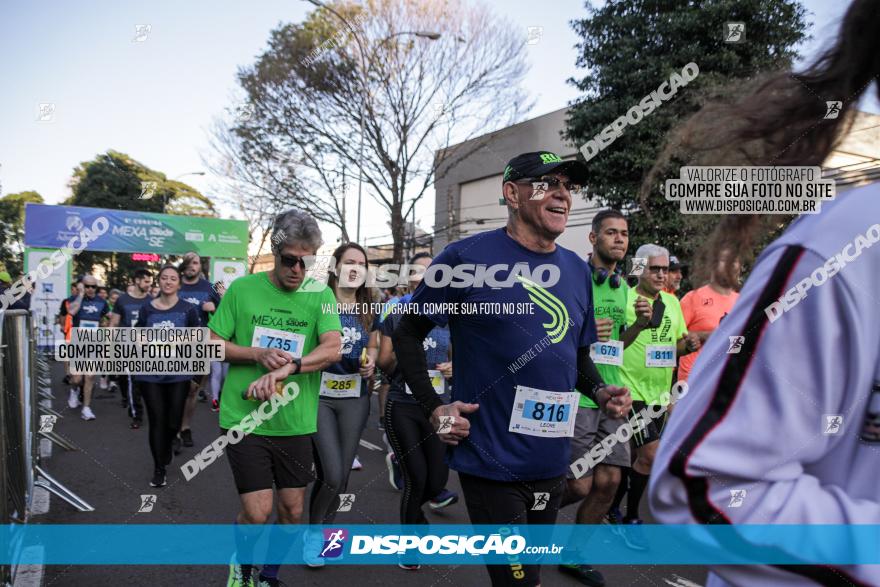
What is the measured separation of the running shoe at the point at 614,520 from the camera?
493 cm

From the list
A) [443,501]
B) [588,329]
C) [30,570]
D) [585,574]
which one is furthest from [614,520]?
[30,570]

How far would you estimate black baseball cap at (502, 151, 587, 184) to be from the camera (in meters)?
2.75

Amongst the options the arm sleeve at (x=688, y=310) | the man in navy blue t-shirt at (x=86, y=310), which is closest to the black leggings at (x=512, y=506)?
the arm sleeve at (x=688, y=310)

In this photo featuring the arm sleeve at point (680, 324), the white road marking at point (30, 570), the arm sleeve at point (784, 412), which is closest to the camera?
the arm sleeve at point (784, 412)

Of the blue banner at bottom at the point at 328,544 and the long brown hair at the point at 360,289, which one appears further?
the long brown hair at the point at 360,289

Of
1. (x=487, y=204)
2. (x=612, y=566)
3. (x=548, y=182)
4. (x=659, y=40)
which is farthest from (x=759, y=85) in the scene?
(x=487, y=204)

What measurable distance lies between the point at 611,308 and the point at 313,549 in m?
2.76

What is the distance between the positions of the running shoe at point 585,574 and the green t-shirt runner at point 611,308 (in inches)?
49.9

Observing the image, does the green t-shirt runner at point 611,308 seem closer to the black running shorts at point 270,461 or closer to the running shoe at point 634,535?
the running shoe at point 634,535

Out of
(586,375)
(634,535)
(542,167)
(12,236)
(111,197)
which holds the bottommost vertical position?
(634,535)

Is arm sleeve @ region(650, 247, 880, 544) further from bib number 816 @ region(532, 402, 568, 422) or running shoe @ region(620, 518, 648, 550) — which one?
running shoe @ region(620, 518, 648, 550)

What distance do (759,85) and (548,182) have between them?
181 centimetres

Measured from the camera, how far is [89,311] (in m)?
11.2

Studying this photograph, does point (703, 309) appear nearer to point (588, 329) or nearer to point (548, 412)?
point (588, 329)
